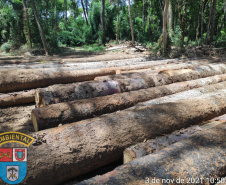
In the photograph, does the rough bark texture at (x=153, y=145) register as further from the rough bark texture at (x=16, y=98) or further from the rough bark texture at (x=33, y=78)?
the rough bark texture at (x=33, y=78)

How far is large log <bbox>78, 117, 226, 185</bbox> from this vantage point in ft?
5.10

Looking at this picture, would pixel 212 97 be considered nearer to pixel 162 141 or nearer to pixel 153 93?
pixel 153 93

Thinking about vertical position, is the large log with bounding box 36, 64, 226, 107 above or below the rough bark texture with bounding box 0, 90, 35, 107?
above

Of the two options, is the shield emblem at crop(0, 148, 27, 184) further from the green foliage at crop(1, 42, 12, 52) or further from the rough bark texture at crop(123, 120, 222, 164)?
the green foliage at crop(1, 42, 12, 52)

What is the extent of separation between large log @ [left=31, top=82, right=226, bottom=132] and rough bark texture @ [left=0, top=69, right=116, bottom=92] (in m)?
2.24

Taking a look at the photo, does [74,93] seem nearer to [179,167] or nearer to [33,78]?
[33,78]

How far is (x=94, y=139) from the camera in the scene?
2131mm

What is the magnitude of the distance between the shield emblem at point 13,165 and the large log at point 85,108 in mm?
651

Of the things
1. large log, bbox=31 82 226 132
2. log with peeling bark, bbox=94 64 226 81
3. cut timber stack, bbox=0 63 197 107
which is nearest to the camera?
large log, bbox=31 82 226 132

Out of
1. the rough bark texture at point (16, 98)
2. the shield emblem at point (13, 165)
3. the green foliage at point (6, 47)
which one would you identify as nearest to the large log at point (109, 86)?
the rough bark texture at point (16, 98)

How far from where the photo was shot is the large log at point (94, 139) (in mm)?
1873

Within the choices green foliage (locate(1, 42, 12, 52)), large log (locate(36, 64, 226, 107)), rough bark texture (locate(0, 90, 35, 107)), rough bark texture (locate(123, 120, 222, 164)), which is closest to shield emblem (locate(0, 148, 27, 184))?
rough bark texture (locate(123, 120, 222, 164))

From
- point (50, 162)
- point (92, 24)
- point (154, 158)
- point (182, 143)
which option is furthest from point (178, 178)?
point (92, 24)

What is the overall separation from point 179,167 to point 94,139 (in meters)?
1.00
